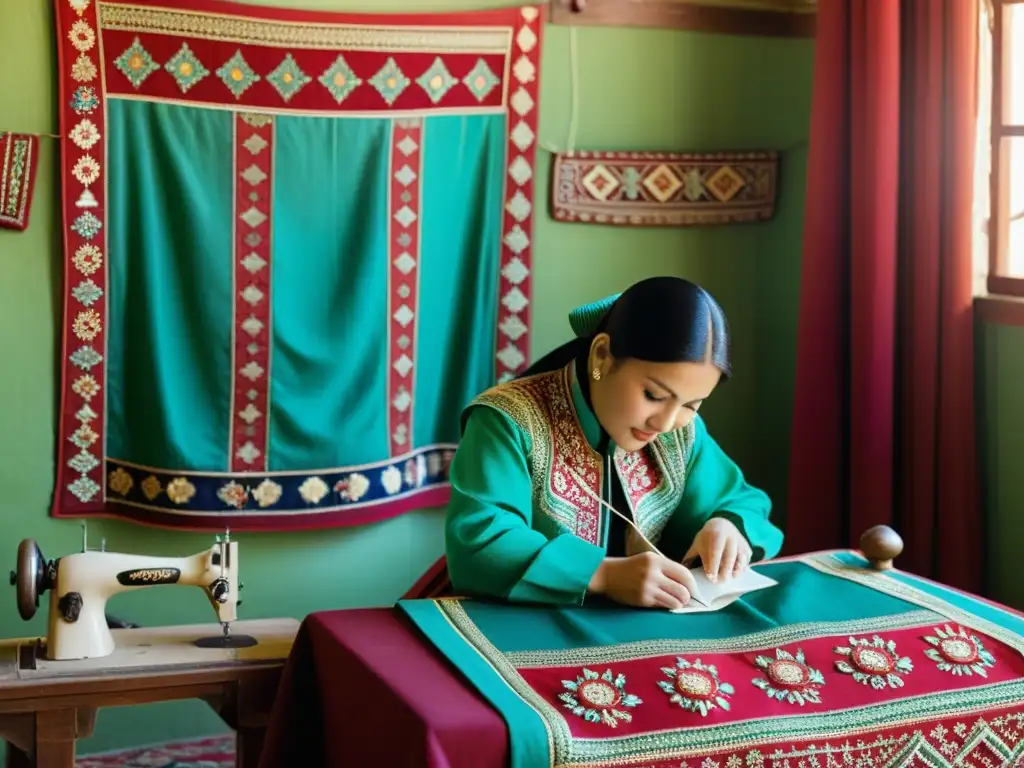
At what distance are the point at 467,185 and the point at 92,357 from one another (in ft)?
3.27

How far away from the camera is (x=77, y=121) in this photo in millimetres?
2859

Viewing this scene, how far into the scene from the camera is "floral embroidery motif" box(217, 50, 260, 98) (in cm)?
296

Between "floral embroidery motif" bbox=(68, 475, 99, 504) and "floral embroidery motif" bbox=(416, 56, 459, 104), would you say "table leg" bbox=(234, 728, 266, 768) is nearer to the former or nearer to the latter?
"floral embroidery motif" bbox=(68, 475, 99, 504)

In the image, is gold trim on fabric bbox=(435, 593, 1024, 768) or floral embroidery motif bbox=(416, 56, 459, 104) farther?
floral embroidery motif bbox=(416, 56, 459, 104)

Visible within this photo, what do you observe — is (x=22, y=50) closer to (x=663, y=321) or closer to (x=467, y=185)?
(x=467, y=185)

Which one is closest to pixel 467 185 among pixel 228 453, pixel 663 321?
pixel 228 453

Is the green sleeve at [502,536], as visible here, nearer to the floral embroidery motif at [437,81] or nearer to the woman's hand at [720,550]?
the woman's hand at [720,550]

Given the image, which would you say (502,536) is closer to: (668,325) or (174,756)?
A: (668,325)

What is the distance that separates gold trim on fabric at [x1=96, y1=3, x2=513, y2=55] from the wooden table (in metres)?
1.42

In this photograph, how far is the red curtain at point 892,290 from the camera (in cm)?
291

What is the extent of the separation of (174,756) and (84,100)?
157cm

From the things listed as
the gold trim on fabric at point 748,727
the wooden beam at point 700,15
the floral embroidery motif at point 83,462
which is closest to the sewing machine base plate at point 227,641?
the gold trim on fabric at point 748,727

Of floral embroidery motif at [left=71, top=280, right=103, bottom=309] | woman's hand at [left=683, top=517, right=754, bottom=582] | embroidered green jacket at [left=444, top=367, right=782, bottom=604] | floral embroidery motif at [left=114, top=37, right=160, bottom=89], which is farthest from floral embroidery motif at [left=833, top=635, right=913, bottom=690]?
floral embroidery motif at [left=114, top=37, right=160, bottom=89]

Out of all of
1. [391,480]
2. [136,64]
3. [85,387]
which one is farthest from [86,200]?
[391,480]
